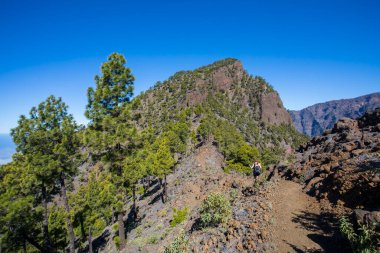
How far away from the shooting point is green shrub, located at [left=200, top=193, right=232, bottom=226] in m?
14.9

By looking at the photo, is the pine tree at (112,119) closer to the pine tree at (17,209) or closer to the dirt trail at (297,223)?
the pine tree at (17,209)

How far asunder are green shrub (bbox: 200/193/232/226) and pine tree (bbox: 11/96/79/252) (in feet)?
37.5

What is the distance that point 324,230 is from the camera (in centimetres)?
1167

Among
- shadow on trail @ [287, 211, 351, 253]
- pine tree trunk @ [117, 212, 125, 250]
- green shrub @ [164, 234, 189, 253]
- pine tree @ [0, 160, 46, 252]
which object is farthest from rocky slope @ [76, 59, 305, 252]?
pine tree @ [0, 160, 46, 252]

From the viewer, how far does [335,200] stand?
14.1m

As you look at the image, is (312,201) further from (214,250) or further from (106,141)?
(106,141)

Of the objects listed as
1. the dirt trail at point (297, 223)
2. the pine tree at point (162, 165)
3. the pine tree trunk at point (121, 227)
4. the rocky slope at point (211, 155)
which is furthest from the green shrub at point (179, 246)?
the pine tree at point (162, 165)

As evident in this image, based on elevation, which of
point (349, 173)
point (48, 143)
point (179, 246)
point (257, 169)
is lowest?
point (179, 246)

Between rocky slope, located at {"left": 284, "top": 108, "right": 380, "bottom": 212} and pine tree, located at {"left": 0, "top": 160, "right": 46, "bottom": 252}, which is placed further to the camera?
pine tree, located at {"left": 0, "top": 160, "right": 46, "bottom": 252}

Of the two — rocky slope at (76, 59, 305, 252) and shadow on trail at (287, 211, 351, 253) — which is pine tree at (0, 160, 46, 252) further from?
shadow on trail at (287, 211, 351, 253)

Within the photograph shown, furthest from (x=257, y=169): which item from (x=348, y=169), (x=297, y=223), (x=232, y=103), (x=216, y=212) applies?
(x=232, y=103)

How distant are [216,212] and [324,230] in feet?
19.3

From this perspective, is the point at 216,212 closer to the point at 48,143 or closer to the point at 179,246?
the point at 179,246

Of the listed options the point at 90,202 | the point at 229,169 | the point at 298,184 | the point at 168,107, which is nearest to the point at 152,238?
the point at 298,184
